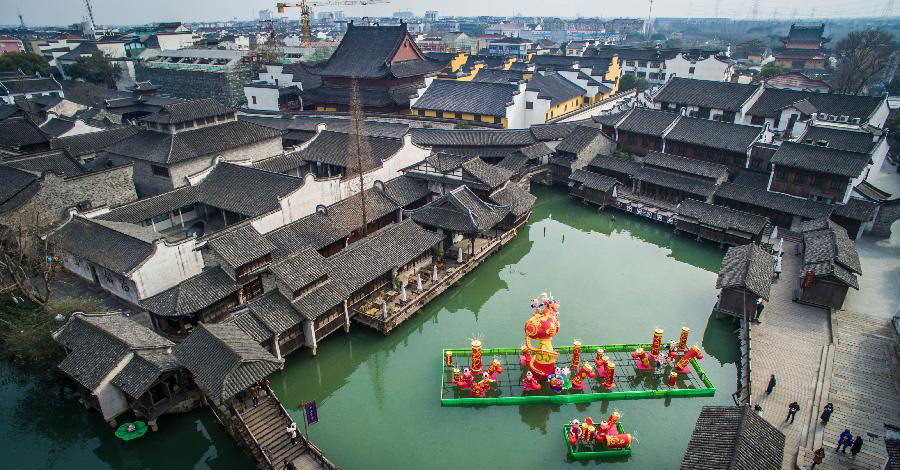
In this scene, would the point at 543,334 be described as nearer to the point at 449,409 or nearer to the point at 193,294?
the point at 449,409

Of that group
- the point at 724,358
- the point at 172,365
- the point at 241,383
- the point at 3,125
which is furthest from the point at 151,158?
the point at 724,358

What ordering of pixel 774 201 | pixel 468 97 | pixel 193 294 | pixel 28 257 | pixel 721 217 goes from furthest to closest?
pixel 468 97 → pixel 774 201 → pixel 721 217 → pixel 28 257 → pixel 193 294

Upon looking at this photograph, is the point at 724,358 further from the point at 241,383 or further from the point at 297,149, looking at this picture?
the point at 297,149

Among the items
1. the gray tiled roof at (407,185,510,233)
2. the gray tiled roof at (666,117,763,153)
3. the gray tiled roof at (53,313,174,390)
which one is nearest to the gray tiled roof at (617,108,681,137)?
the gray tiled roof at (666,117,763,153)

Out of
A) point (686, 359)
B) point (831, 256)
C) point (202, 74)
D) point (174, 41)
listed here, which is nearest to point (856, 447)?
point (686, 359)

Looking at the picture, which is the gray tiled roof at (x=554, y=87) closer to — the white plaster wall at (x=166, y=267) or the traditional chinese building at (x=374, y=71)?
the traditional chinese building at (x=374, y=71)

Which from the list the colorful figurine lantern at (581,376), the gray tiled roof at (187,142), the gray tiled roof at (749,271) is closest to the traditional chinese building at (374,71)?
the gray tiled roof at (187,142)

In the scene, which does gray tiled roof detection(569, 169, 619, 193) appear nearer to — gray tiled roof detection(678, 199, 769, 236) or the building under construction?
gray tiled roof detection(678, 199, 769, 236)

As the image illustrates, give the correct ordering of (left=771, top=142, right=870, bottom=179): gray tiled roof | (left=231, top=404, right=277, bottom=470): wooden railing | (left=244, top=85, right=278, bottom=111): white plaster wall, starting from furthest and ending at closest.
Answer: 1. (left=244, top=85, right=278, bottom=111): white plaster wall
2. (left=771, top=142, right=870, bottom=179): gray tiled roof
3. (left=231, top=404, right=277, bottom=470): wooden railing
